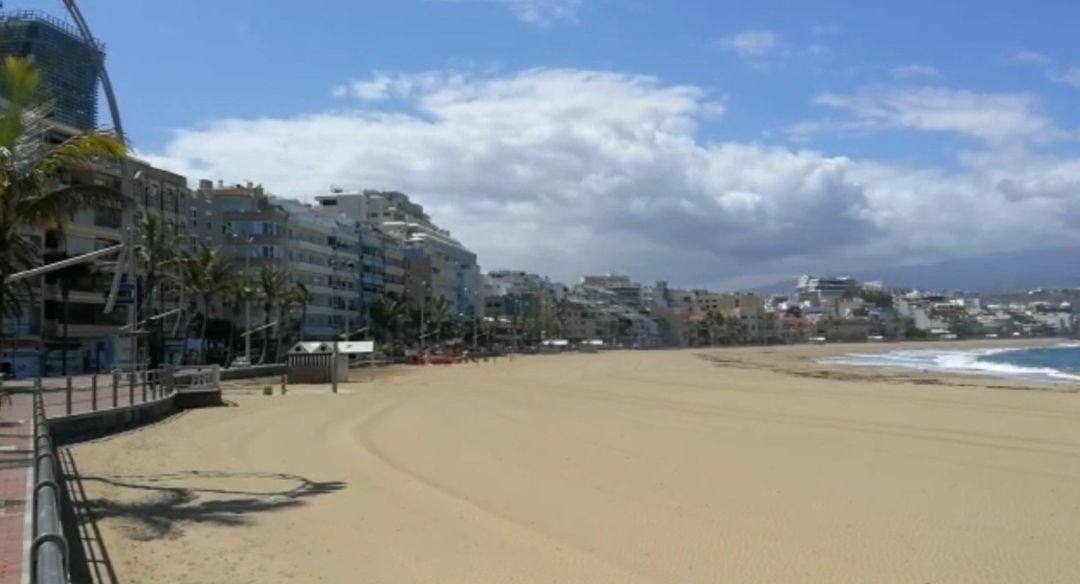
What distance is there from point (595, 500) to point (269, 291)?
71333 millimetres

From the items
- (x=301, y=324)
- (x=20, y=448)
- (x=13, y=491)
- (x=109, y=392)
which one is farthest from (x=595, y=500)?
(x=301, y=324)

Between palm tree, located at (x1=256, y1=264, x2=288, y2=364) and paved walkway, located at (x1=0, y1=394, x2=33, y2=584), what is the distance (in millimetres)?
62182

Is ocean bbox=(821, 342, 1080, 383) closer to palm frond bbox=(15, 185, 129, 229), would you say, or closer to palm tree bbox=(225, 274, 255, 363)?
palm tree bbox=(225, 274, 255, 363)

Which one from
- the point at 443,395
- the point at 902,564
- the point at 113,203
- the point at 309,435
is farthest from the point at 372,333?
the point at 902,564

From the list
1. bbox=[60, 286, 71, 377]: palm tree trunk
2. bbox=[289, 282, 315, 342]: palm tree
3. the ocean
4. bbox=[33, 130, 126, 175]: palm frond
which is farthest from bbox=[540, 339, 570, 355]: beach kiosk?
bbox=[33, 130, 126, 175]: palm frond

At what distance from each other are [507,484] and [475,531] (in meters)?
3.56

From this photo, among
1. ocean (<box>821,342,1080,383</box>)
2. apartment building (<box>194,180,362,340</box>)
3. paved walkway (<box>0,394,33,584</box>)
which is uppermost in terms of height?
apartment building (<box>194,180,362,340</box>)

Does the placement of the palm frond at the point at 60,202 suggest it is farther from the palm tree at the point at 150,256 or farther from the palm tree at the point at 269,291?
the palm tree at the point at 269,291

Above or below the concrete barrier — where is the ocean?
below

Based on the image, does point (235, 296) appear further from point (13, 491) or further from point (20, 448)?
point (13, 491)

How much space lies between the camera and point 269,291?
81250mm

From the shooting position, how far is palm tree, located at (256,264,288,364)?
81250 millimetres

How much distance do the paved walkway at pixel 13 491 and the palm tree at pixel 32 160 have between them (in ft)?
7.36

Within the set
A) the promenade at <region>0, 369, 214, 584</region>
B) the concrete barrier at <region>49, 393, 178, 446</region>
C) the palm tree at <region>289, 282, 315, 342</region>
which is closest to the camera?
the promenade at <region>0, 369, 214, 584</region>
